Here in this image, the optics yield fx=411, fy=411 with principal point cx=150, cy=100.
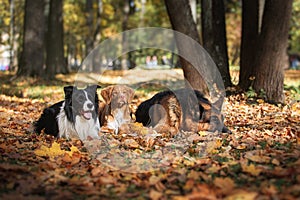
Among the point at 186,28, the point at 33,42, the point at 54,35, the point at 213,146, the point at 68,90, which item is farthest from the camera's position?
the point at 54,35

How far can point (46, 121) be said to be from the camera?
24.8ft

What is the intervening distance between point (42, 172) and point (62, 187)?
0.57 m

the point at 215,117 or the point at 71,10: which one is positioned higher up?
the point at 71,10

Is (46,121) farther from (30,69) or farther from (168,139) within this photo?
(30,69)

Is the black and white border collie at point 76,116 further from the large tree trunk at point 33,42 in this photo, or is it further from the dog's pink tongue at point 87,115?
the large tree trunk at point 33,42

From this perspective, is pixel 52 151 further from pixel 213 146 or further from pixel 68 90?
pixel 213 146

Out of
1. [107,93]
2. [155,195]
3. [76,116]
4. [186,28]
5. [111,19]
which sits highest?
[111,19]

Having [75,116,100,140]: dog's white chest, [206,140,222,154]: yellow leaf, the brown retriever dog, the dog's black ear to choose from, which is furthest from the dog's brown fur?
the dog's black ear

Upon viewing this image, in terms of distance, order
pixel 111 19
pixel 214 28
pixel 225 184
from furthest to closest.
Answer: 1. pixel 111 19
2. pixel 214 28
3. pixel 225 184

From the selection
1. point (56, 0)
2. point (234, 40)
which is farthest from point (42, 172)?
point (234, 40)

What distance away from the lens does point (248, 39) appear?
11250 millimetres

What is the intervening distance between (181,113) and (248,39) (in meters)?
4.39

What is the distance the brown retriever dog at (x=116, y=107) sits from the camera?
25.5 feet

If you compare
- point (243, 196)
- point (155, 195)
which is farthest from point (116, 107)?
point (243, 196)
